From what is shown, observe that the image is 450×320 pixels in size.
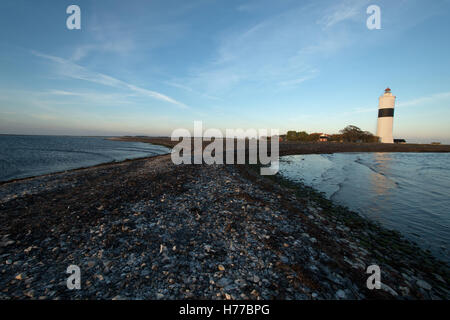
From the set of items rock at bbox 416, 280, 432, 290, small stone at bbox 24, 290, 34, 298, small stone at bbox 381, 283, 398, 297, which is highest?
small stone at bbox 24, 290, 34, 298

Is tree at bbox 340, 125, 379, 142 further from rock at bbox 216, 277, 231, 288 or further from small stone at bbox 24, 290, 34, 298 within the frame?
small stone at bbox 24, 290, 34, 298

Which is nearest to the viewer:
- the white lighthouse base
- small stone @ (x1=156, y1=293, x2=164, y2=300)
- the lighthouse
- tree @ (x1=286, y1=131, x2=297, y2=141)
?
small stone @ (x1=156, y1=293, x2=164, y2=300)

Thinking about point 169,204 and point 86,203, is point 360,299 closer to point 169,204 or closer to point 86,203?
point 169,204

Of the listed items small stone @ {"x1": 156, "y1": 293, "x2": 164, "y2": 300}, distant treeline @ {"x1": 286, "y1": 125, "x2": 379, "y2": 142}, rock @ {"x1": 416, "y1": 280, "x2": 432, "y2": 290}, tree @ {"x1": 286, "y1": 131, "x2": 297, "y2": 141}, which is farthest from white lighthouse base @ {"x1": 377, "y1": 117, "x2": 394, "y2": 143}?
small stone @ {"x1": 156, "y1": 293, "x2": 164, "y2": 300}

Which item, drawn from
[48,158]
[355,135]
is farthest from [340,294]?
[355,135]

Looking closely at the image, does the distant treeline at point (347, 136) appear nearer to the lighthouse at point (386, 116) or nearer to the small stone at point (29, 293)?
the lighthouse at point (386, 116)

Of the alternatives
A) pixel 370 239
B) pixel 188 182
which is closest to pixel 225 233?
pixel 370 239

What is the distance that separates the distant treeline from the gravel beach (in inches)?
4380

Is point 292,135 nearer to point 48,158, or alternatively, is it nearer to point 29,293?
point 48,158

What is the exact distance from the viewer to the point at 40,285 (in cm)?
492

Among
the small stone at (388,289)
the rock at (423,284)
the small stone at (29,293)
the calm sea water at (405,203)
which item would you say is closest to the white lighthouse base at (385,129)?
the calm sea water at (405,203)

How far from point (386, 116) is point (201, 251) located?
112m

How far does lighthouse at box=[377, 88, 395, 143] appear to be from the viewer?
266 feet

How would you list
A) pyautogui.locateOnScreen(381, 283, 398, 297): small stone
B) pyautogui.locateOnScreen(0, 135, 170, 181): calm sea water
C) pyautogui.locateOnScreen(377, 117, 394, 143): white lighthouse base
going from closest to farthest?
pyautogui.locateOnScreen(381, 283, 398, 297): small stone, pyautogui.locateOnScreen(0, 135, 170, 181): calm sea water, pyautogui.locateOnScreen(377, 117, 394, 143): white lighthouse base
